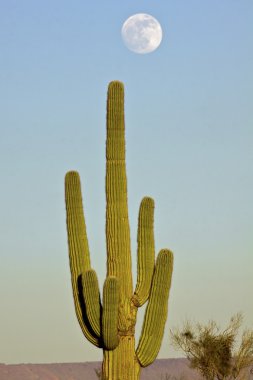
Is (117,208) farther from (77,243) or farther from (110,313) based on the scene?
(110,313)

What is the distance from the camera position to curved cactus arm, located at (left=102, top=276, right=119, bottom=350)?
821 inches

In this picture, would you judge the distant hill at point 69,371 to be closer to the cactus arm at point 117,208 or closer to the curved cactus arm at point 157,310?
the curved cactus arm at point 157,310

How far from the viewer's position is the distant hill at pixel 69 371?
115m

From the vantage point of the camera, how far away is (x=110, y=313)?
21344 millimetres

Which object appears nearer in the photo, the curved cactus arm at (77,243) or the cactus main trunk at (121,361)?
the cactus main trunk at (121,361)

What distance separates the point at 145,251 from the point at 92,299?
5.79 ft

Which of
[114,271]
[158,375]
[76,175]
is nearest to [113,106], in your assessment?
[76,175]

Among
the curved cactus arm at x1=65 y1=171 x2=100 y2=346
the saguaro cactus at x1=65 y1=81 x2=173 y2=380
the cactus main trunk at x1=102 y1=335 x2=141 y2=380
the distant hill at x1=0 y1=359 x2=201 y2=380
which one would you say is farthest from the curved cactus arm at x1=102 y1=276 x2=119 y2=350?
the distant hill at x1=0 y1=359 x2=201 y2=380

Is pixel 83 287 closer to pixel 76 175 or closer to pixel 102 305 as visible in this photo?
pixel 102 305

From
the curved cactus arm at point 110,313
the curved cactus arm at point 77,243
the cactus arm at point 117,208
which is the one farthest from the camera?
the curved cactus arm at point 77,243

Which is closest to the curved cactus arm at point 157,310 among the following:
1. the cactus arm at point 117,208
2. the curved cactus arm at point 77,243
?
the cactus arm at point 117,208

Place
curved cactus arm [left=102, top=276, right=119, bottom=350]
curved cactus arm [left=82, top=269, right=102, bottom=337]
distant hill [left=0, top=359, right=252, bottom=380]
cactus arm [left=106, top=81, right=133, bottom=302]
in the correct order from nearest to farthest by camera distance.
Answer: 1. curved cactus arm [left=102, top=276, right=119, bottom=350]
2. curved cactus arm [left=82, top=269, right=102, bottom=337]
3. cactus arm [left=106, top=81, right=133, bottom=302]
4. distant hill [left=0, top=359, right=252, bottom=380]

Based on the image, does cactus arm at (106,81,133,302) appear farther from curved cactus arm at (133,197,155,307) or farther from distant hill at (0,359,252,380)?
A: distant hill at (0,359,252,380)

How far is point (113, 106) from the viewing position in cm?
2239
